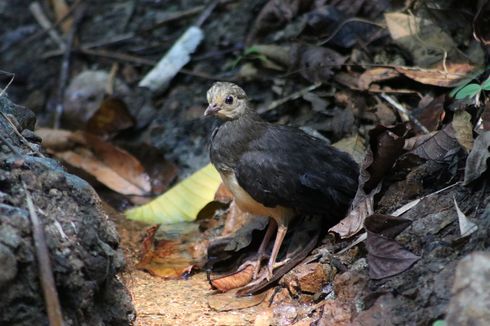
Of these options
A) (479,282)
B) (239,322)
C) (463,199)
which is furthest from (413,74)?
(479,282)

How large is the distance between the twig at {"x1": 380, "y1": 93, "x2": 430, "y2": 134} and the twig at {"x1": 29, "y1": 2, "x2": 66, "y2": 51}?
4.05m

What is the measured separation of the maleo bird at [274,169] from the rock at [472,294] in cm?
175

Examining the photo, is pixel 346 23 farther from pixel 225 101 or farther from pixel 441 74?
pixel 225 101

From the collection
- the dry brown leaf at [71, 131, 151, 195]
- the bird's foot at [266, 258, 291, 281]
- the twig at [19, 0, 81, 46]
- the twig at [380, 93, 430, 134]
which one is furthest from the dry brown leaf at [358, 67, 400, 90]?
the twig at [19, 0, 81, 46]

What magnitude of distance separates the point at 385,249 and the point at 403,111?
6.86 feet

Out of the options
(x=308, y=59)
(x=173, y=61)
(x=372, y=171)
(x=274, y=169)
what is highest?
(x=274, y=169)

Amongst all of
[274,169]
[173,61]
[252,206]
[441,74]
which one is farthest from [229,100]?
[173,61]

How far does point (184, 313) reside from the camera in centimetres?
434

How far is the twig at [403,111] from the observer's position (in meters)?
5.43

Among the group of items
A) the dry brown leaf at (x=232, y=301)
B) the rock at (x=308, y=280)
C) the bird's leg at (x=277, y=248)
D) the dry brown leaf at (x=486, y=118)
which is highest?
the dry brown leaf at (x=486, y=118)

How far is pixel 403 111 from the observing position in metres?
5.81

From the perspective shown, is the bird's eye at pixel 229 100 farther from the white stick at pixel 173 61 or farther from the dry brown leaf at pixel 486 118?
the white stick at pixel 173 61

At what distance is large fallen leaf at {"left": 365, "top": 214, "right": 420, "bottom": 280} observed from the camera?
12.6 feet

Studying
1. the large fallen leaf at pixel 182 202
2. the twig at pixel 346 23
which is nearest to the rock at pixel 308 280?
the large fallen leaf at pixel 182 202
